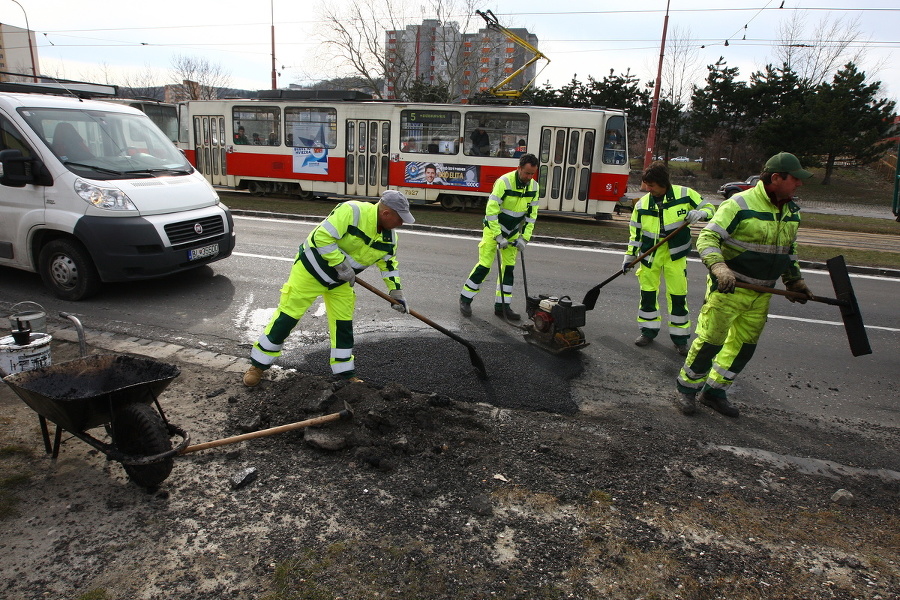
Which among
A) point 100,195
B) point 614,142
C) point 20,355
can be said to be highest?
point 614,142

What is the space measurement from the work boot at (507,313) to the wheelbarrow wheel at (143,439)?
4.12 m

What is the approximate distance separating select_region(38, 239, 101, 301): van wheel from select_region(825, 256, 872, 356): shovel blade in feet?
23.6

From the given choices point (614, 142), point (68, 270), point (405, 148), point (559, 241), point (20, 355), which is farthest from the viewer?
point (405, 148)

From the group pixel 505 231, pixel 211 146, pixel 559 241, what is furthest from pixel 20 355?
pixel 211 146

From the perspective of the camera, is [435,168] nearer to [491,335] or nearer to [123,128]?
[123,128]

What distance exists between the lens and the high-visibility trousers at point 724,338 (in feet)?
14.0

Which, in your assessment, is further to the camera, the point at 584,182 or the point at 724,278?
the point at 584,182

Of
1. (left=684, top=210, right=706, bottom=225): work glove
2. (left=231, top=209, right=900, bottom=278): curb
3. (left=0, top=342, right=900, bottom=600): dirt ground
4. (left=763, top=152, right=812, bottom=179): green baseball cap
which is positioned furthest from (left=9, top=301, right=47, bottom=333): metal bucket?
(left=231, top=209, right=900, bottom=278): curb

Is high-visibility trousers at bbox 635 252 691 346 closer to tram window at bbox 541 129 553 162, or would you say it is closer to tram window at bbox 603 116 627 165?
tram window at bbox 603 116 627 165

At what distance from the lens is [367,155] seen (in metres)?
16.1

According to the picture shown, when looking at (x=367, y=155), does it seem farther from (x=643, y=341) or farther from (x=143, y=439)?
(x=143, y=439)

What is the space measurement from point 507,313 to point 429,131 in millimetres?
10147

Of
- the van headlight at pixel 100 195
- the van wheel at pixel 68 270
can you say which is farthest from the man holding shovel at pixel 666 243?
the van wheel at pixel 68 270

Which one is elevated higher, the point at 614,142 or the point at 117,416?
the point at 614,142
